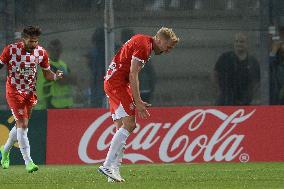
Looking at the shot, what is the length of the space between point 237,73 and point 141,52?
7472 mm

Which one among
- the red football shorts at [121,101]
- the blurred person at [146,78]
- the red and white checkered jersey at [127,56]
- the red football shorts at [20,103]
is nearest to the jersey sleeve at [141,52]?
the red and white checkered jersey at [127,56]

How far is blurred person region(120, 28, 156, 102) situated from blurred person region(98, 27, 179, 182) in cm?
659

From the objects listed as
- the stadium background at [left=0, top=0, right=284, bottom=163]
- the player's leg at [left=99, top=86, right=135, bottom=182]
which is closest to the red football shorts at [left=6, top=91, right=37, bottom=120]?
the stadium background at [left=0, top=0, right=284, bottom=163]

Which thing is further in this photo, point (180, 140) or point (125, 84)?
point (180, 140)

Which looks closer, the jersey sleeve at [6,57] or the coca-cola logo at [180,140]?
the jersey sleeve at [6,57]

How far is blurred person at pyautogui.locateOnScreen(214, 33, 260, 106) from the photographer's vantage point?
727 inches

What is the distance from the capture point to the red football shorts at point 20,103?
14703mm

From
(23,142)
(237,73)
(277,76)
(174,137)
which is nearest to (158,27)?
(237,73)

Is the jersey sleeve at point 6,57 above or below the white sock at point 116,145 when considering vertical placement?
above

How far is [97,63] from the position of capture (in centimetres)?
1839

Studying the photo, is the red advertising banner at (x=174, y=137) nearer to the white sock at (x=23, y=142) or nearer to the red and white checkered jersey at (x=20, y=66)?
the red and white checkered jersey at (x=20, y=66)

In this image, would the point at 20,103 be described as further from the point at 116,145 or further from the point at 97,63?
the point at 97,63

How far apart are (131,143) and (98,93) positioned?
1200mm

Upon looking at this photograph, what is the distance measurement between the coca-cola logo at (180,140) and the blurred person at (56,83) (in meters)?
0.97
